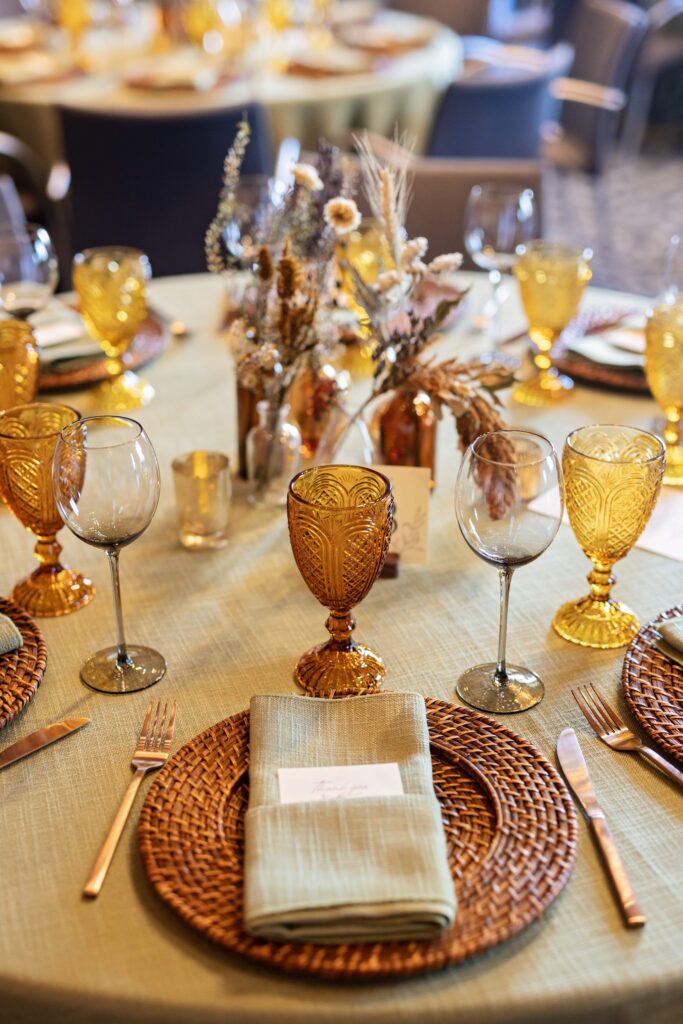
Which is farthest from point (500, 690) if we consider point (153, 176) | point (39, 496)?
point (153, 176)

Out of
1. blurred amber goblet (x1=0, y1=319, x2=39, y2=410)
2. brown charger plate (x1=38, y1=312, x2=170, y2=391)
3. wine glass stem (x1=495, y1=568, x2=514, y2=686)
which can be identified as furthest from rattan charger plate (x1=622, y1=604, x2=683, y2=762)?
brown charger plate (x1=38, y1=312, x2=170, y2=391)

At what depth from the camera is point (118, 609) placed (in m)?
1.07

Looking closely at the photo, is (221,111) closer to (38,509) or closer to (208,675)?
(38,509)

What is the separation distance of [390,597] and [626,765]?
35cm

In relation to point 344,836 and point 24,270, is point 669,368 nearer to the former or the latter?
point 344,836

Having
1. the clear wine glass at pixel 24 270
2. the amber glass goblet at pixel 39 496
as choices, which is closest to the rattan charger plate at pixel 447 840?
the amber glass goblet at pixel 39 496

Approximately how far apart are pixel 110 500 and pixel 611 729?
1.73 ft

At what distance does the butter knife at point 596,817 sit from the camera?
2.61 ft

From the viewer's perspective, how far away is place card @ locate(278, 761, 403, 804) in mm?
872

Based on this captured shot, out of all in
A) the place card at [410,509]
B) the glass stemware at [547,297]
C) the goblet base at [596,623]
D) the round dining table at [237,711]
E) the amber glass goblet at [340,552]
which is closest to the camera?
the round dining table at [237,711]

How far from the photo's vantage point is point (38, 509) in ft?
3.91

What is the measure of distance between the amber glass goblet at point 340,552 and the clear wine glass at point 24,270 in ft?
2.79

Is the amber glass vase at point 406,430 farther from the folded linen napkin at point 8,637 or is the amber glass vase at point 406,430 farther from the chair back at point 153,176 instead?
the chair back at point 153,176

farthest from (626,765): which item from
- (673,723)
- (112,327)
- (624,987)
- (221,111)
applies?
(221,111)
